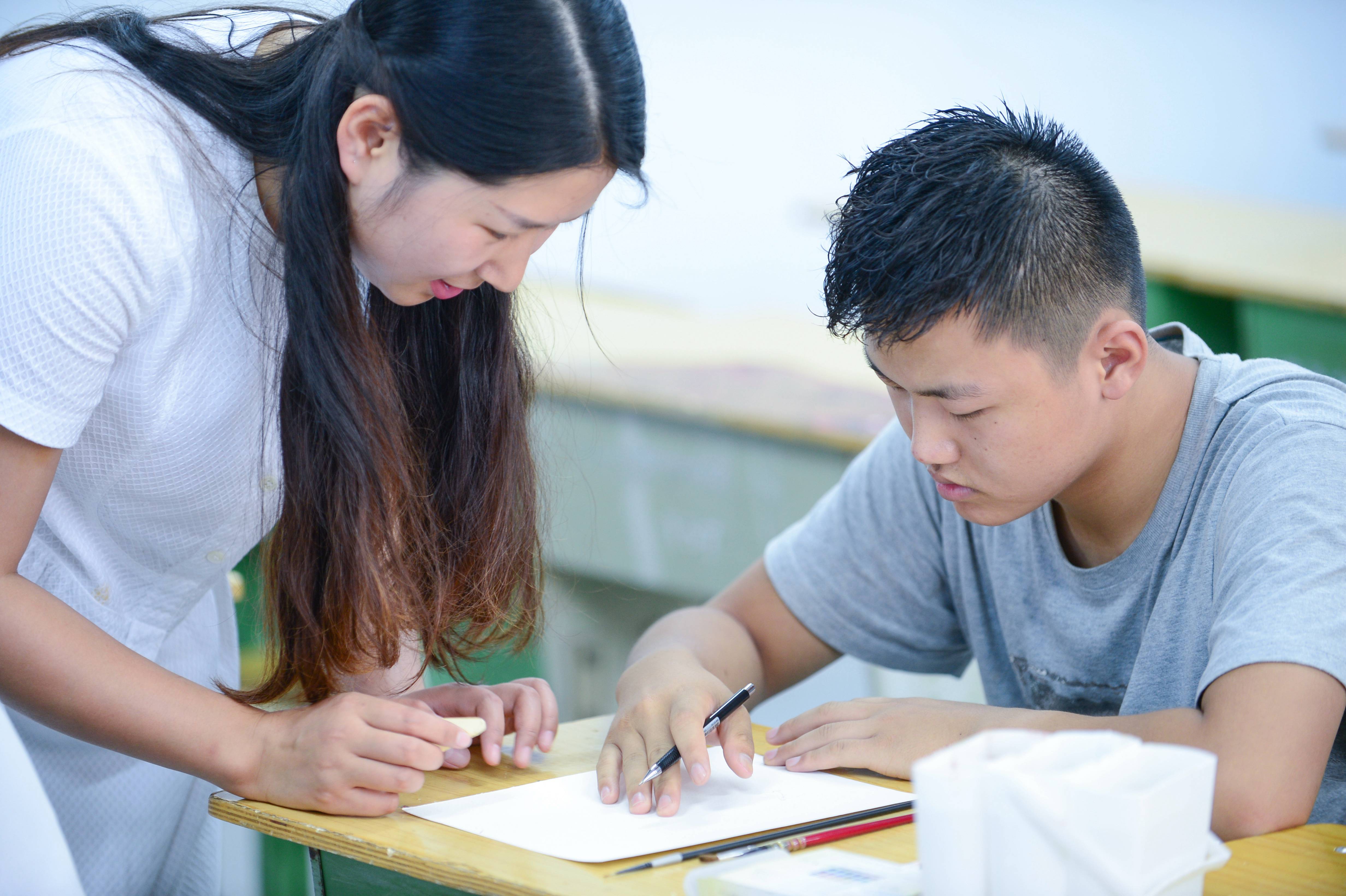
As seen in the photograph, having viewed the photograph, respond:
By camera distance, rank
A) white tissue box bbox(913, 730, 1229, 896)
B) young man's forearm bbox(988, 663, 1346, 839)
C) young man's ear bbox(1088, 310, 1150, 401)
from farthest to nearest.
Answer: young man's ear bbox(1088, 310, 1150, 401) < young man's forearm bbox(988, 663, 1346, 839) < white tissue box bbox(913, 730, 1229, 896)

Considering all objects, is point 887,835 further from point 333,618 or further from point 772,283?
point 772,283

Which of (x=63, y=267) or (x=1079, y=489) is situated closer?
(x=63, y=267)

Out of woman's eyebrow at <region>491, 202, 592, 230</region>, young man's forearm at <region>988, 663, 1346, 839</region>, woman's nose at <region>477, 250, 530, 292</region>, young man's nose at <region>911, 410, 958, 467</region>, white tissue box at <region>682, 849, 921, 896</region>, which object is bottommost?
white tissue box at <region>682, 849, 921, 896</region>

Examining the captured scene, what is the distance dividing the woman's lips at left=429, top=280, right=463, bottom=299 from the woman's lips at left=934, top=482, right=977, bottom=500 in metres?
0.41

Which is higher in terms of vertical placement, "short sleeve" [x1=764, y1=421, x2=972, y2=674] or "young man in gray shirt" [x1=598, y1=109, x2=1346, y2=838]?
"young man in gray shirt" [x1=598, y1=109, x2=1346, y2=838]

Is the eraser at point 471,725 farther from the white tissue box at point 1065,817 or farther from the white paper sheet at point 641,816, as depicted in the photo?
the white tissue box at point 1065,817

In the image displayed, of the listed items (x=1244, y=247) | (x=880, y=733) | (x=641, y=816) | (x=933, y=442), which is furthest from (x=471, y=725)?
(x=1244, y=247)

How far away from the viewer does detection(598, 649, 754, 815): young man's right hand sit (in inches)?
32.9

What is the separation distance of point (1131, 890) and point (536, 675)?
2.00 meters

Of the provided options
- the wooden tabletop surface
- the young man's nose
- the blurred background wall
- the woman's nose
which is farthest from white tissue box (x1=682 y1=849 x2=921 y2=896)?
the wooden tabletop surface

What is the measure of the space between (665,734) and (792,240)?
2.26m

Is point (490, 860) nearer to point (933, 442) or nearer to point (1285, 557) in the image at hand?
point (933, 442)

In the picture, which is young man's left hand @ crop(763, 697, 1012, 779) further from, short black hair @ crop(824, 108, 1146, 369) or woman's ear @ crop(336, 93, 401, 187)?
woman's ear @ crop(336, 93, 401, 187)

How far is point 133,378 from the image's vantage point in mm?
863
